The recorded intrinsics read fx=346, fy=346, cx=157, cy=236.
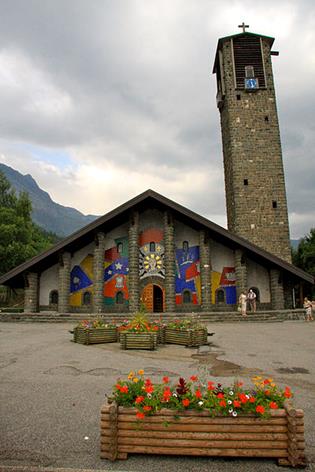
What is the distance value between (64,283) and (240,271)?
37.2 ft

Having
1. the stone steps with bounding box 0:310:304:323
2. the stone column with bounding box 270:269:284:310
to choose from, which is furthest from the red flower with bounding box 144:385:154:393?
the stone column with bounding box 270:269:284:310

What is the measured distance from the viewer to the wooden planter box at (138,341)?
10.6 m

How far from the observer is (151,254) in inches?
931

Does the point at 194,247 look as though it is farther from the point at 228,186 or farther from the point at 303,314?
the point at 228,186

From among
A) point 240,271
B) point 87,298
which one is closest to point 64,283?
point 87,298

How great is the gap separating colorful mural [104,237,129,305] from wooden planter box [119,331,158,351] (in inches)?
481

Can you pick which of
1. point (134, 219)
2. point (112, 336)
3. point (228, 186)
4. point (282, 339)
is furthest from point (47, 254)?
point (228, 186)

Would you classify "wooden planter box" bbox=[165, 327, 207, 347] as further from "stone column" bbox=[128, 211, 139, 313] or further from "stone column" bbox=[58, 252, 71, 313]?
"stone column" bbox=[58, 252, 71, 313]

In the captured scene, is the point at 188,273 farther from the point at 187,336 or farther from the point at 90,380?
the point at 90,380

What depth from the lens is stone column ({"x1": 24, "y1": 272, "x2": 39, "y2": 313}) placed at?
22.8 metres

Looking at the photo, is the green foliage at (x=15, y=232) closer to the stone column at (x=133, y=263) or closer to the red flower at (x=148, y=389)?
the stone column at (x=133, y=263)

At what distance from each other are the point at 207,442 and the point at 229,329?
12561 millimetres

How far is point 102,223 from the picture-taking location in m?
22.2

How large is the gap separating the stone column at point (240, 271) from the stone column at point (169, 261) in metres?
4.08
